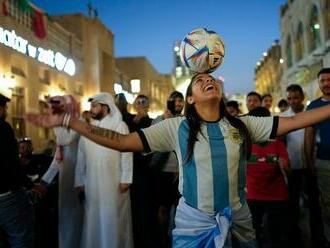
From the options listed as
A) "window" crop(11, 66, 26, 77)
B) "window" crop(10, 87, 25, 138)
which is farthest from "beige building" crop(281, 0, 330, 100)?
"window" crop(10, 87, 25, 138)

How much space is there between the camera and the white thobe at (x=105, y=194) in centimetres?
493

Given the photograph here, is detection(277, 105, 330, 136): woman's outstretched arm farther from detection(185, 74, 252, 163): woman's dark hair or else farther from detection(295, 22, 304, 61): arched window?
detection(295, 22, 304, 61): arched window

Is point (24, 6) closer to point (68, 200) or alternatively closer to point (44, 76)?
point (44, 76)

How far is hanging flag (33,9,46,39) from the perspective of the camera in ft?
47.3

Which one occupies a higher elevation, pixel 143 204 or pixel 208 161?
pixel 208 161

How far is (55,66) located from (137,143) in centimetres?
1423

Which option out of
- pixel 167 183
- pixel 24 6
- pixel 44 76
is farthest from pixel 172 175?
pixel 44 76

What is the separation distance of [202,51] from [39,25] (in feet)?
42.8

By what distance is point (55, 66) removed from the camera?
52.7 ft

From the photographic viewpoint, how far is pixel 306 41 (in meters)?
29.3

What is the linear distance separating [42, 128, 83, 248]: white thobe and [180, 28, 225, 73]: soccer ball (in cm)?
261

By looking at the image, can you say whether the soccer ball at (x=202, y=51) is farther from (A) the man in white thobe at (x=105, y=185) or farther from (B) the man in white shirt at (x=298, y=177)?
(B) the man in white shirt at (x=298, y=177)

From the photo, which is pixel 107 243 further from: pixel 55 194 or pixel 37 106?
pixel 37 106

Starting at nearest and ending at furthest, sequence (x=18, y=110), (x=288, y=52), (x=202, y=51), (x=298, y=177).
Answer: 1. (x=202, y=51)
2. (x=298, y=177)
3. (x=18, y=110)
4. (x=288, y=52)
